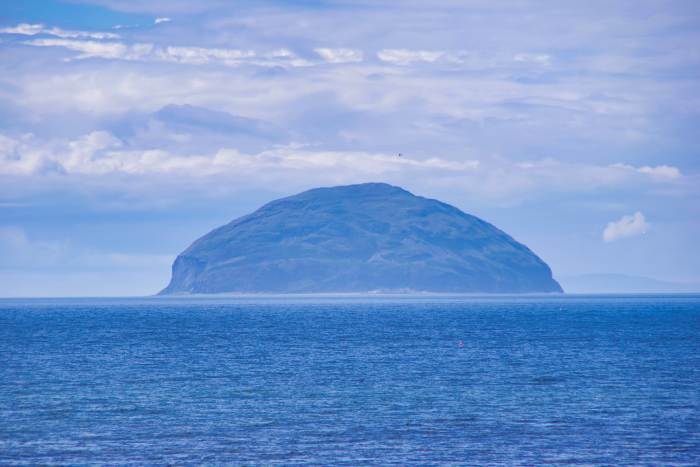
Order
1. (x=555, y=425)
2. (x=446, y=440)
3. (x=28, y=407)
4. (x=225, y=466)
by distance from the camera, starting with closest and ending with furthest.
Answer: (x=225, y=466) < (x=446, y=440) < (x=555, y=425) < (x=28, y=407)

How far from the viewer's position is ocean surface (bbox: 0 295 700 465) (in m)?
49.4

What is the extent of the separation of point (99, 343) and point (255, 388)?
59580 millimetres

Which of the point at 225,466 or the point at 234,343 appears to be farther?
the point at 234,343

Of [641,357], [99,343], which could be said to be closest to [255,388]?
[641,357]

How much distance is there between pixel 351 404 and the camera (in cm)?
6575

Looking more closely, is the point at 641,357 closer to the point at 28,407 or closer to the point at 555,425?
the point at 555,425

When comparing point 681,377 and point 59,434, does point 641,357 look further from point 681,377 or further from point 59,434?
point 59,434

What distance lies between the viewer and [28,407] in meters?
63.7

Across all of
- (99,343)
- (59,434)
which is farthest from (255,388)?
(99,343)

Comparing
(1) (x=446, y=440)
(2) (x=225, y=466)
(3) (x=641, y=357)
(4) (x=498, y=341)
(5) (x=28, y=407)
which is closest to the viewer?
(2) (x=225, y=466)

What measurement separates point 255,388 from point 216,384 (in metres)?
4.46

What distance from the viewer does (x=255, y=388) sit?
245 feet

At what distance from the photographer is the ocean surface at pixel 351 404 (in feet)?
162

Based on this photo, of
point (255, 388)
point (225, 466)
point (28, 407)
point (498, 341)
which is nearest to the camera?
point (225, 466)
